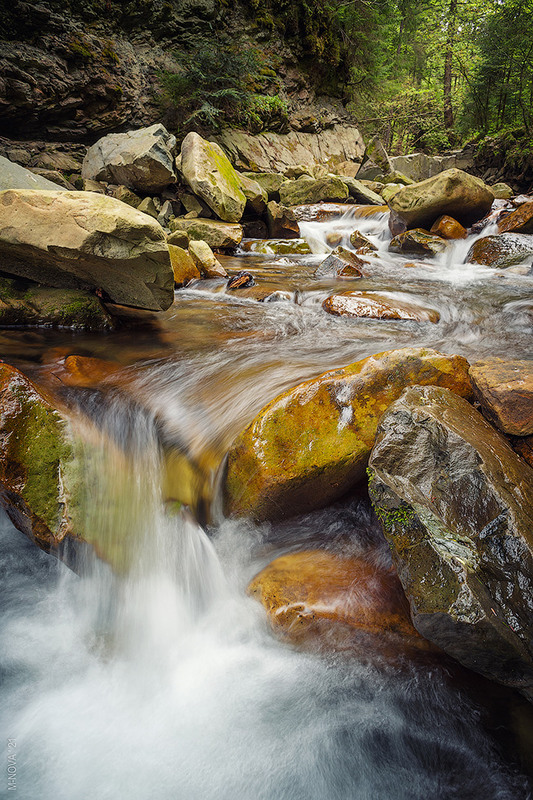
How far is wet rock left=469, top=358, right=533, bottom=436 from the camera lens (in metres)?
2.33

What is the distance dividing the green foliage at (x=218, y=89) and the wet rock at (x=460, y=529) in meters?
15.9

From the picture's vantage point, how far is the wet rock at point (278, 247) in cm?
1062

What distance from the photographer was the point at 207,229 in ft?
32.4

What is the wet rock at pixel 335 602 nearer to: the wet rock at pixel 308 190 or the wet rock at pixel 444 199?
the wet rock at pixel 444 199

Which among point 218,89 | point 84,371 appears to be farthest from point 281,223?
point 84,371

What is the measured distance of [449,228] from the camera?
32.8 feet

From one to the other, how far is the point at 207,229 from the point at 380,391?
868cm

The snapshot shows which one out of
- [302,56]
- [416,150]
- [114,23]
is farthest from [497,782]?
[416,150]

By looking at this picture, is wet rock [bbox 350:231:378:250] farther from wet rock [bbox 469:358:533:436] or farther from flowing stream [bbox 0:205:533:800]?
wet rock [bbox 469:358:533:436]

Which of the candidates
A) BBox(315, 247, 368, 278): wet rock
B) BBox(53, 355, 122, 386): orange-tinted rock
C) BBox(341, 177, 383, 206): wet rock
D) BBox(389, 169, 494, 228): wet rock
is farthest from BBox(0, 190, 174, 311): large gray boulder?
BBox(341, 177, 383, 206): wet rock

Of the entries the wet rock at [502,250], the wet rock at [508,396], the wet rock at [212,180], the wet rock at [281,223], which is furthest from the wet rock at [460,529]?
the wet rock at [281,223]

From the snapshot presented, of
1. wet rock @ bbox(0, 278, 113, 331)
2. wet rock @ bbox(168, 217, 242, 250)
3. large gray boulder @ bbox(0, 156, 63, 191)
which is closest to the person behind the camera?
wet rock @ bbox(0, 278, 113, 331)

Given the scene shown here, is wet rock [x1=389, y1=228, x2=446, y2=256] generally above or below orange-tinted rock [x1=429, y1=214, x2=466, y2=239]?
below

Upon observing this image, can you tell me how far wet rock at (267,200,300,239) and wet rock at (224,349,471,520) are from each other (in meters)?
9.80
